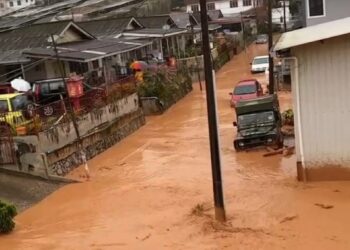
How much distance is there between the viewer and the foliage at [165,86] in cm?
3150

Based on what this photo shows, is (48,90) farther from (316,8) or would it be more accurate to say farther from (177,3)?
(177,3)

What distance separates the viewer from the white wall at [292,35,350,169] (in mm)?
13977

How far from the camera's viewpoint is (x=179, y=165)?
2033cm

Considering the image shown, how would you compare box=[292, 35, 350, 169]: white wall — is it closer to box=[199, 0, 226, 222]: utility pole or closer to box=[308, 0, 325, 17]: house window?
box=[199, 0, 226, 222]: utility pole

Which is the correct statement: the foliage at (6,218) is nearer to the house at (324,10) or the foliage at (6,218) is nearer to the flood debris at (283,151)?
the flood debris at (283,151)

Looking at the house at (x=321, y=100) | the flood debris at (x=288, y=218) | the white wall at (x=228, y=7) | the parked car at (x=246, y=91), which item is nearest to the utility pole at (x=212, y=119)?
the flood debris at (x=288, y=218)

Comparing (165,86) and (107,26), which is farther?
(107,26)

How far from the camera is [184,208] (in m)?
14.8

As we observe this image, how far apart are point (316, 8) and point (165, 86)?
1002 centimetres

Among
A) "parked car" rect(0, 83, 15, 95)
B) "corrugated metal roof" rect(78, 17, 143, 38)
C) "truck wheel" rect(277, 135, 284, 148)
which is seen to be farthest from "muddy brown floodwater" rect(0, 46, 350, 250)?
"corrugated metal roof" rect(78, 17, 143, 38)

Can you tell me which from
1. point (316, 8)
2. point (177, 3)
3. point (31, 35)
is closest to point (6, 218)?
point (316, 8)

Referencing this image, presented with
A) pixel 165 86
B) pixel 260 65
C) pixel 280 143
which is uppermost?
pixel 165 86

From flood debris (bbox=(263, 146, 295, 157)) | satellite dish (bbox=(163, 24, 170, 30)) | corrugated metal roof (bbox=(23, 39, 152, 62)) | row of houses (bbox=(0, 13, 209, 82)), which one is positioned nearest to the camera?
flood debris (bbox=(263, 146, 295, 157))

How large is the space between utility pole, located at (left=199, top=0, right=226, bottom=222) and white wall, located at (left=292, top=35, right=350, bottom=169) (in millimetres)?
2960
